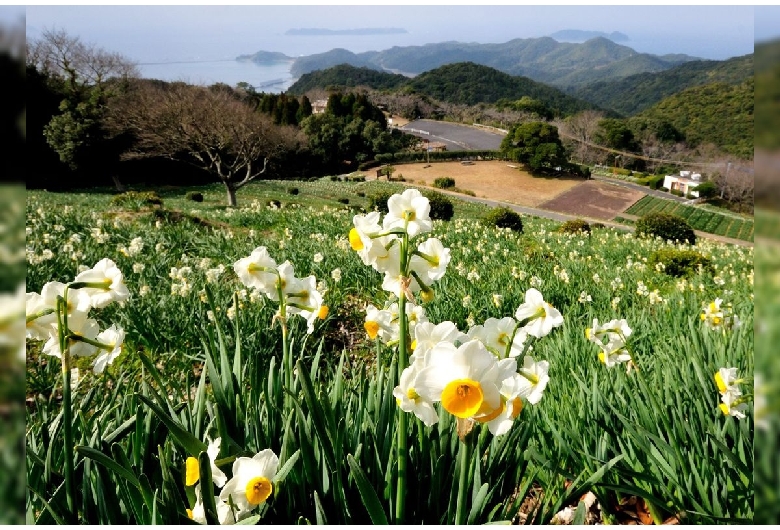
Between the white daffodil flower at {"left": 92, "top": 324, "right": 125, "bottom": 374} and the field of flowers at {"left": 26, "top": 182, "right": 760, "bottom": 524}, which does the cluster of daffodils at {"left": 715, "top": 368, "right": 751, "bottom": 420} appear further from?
the white daffodil flower at {"left": 92, "top": 324, "right": 125, "bottom": 374}

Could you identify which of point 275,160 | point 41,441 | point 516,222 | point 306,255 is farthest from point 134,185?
point 41,441

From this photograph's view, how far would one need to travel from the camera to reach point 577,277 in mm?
5637

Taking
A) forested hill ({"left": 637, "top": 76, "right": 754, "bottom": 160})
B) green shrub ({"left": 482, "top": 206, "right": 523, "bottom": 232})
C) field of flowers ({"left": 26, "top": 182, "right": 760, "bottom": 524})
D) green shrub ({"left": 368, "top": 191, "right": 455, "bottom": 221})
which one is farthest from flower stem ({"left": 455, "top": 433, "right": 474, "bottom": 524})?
forested hill ({"left": 637, "top": 76, "right": 754, "bottom": 160})

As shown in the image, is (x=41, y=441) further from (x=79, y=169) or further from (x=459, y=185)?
(x=459, y=185)

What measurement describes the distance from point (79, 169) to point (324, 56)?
103 meters

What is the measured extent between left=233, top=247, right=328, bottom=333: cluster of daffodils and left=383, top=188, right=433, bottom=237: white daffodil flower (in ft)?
1.39

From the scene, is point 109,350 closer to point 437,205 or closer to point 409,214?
point 409,214

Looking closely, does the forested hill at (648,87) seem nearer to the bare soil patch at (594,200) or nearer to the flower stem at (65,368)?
the bare soil patch at (594,200)

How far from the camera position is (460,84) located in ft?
359

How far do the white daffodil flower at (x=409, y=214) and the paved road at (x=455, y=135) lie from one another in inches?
2735

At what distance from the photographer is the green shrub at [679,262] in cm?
822

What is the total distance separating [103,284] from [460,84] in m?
117

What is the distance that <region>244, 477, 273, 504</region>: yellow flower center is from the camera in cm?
108

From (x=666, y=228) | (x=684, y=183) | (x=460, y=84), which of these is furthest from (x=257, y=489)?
(x=460, y=84)
